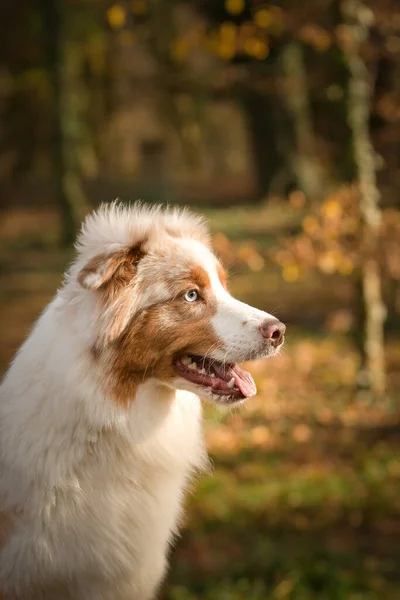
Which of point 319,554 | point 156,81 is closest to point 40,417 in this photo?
point 319,554

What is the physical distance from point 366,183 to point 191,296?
4705 mm

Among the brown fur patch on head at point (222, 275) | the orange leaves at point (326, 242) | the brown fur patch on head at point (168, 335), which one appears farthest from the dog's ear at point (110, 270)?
the orange leaves at point (326, 242)

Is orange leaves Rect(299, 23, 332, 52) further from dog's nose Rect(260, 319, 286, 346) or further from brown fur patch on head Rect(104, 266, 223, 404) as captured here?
dog's nose Rect(260, 319, 286, 346)

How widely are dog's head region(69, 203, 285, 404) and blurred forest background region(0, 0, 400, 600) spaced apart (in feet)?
8.04

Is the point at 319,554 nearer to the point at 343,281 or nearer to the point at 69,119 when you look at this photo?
the point at 343,281

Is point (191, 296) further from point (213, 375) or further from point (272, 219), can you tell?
point (272, 219)

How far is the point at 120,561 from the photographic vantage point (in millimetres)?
3197

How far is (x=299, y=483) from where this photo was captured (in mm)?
6605

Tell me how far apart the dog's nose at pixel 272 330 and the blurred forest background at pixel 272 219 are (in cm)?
258

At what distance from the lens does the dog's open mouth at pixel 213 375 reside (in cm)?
319

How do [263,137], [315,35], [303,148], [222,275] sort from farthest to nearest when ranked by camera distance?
[263,137]
[303,148]
[315,35]
[222,275]

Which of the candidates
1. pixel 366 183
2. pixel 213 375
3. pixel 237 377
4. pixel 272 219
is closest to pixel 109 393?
pixel 213 375

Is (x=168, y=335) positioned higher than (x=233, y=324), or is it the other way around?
(x=233, y=324)

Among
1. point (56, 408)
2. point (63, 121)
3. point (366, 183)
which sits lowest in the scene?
point (56, 408)
